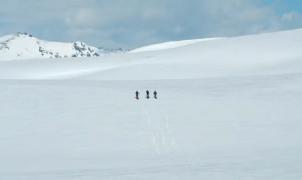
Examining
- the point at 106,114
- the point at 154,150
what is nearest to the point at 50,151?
the point at 154,150

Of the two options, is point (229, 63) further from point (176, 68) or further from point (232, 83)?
point (232, 83)

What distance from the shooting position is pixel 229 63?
74812mm

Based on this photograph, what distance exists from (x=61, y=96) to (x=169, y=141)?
50.9ft

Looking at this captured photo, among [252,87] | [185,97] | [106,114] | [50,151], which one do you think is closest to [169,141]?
[50,151]

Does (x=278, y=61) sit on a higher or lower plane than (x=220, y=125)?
higher

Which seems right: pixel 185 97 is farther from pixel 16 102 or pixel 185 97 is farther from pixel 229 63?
pixel 229 63

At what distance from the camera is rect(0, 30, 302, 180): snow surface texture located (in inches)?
599

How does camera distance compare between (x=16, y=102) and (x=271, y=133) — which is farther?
(x=16, y=102)

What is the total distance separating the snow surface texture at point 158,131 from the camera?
599 inches

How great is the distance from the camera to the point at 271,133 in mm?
24078

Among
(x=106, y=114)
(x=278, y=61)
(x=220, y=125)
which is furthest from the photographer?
(x=278, y=61)

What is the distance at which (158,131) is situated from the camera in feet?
81.2

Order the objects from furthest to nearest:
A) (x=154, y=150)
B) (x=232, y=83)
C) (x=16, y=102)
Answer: (x=232, y=83) → (x=16, y=102) → (x=154, y=150)

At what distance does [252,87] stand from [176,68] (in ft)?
98.0
